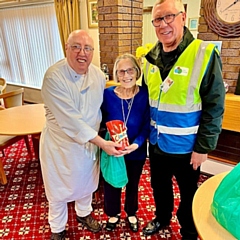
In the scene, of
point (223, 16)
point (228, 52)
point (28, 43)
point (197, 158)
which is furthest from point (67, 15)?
point (197, 158)

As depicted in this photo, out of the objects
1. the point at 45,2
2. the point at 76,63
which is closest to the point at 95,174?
the point at 76,63

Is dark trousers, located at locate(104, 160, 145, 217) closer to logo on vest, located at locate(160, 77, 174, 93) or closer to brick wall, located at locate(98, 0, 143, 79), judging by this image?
logo on vest, located at locate(160, 77, 174, 93)

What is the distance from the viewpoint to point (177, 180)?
5.10 ft

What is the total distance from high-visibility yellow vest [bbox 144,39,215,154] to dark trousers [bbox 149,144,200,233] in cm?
12

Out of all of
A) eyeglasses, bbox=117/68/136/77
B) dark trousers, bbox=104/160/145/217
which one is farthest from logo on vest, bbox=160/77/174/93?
dark trousers, bbox=104/160/145/217

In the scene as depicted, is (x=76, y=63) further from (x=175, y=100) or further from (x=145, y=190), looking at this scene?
(x=145, y=190)

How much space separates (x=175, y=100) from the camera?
129 centimetres

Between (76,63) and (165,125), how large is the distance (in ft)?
2.08

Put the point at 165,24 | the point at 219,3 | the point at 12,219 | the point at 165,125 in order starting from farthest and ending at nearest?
the point at 219,3, the point at 12,219, the point at 165,125, the point at 165,24

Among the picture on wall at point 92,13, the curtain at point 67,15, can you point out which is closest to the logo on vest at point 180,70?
the picture on wall at point 92,13

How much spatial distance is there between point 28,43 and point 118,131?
455 centimetres

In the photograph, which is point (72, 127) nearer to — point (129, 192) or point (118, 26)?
point (129, 192)

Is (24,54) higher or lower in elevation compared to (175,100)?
lower

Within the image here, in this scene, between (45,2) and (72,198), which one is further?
(45,2)
